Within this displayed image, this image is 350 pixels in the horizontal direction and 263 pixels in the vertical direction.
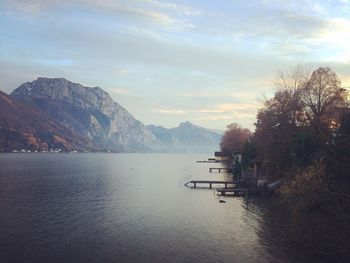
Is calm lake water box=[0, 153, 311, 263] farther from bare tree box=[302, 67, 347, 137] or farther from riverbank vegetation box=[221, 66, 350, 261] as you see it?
bare tree box=[302, 67, 347, 137]

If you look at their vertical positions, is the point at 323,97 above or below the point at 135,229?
above

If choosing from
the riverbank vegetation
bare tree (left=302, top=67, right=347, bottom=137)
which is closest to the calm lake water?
the riverbank vegetation

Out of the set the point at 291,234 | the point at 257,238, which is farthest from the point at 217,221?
the point at 291,234

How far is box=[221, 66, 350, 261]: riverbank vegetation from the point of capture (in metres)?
37.9

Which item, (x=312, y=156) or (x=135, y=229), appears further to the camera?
(x=312, y=156)

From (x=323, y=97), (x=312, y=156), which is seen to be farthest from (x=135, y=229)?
(x=323, y=97)

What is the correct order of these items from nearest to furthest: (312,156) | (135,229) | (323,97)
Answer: (135,229), (312,156), (323,97)

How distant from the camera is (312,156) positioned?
6184cm

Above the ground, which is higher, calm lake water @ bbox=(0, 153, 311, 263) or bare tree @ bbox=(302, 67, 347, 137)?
bare tree @ bbox=(302, 67, 347, 137)

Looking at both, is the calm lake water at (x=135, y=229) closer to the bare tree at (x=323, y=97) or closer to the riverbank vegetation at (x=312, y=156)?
the riverbank vegetation at (x=312, y=156)

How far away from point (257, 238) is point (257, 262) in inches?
373

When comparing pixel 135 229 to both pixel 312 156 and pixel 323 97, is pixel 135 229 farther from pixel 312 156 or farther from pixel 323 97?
pixel 323 97

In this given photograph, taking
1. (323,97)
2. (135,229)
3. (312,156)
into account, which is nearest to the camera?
(135,229)

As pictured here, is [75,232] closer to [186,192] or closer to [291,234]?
[291,234]
